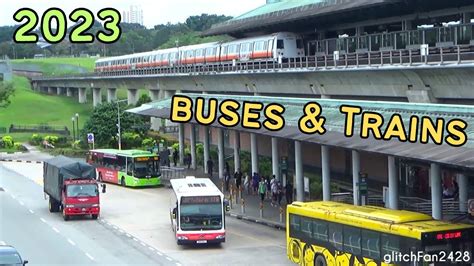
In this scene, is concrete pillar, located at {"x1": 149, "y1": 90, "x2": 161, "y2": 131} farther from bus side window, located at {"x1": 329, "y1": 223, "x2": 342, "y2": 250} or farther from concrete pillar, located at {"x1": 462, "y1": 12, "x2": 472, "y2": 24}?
bus side window, located at {"x1": 329, "y1": 223, "x2": 342, "y2": 250}

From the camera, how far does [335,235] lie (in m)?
24.8

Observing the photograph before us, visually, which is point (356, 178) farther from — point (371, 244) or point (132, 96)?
point (132, 96)

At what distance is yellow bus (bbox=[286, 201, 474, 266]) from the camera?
2130cm

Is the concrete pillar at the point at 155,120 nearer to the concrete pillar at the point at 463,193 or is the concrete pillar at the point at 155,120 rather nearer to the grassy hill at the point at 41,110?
the grassy hill at the point at 41,110

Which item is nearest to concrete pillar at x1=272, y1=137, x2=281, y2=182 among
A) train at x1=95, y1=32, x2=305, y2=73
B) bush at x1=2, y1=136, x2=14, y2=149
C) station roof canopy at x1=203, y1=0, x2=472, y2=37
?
station roof canopy at x1=203, y1=0, x2=472, y2=37

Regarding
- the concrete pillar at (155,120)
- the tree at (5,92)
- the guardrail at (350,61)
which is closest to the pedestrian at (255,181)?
the guardrail at (350,61)

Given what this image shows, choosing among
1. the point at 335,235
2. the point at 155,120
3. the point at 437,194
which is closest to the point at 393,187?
the point at 437,194

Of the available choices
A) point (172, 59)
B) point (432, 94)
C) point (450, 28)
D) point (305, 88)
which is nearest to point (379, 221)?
point (432, 94)

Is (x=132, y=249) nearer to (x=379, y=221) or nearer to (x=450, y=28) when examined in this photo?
(x=379, y=221)

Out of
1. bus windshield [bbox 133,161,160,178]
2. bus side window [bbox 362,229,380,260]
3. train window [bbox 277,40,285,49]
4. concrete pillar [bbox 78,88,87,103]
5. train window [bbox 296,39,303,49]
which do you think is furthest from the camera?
concrete pillar [bbox 78,88,87,103]

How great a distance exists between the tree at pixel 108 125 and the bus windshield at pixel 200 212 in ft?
150

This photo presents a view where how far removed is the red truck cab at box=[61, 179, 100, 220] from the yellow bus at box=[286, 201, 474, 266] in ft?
47.6

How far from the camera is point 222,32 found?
72875mm

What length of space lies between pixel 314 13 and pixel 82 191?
18.4 m
